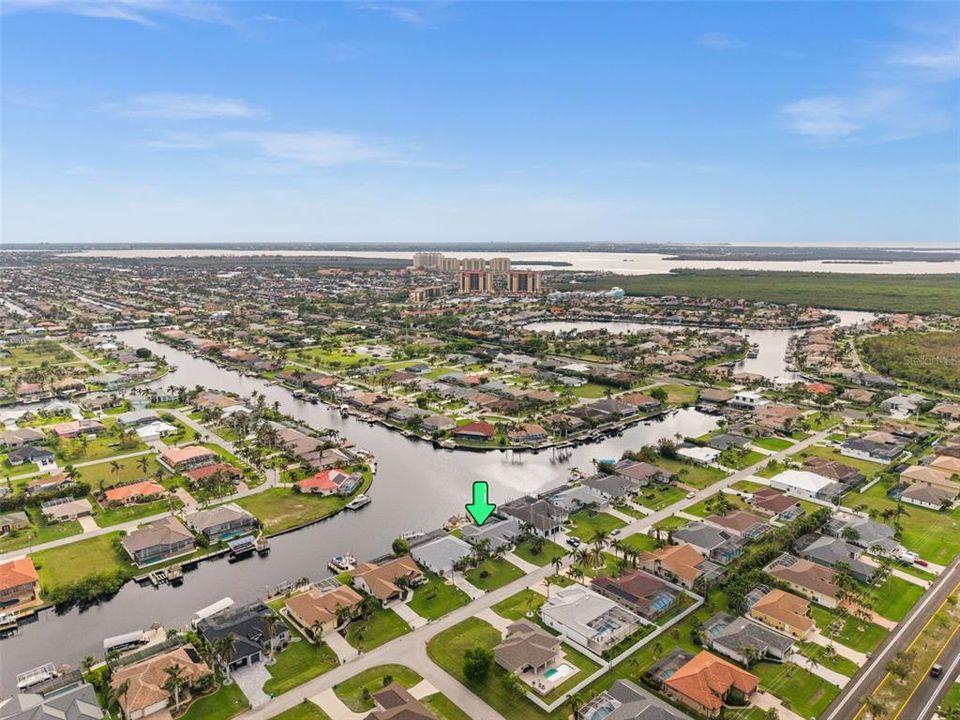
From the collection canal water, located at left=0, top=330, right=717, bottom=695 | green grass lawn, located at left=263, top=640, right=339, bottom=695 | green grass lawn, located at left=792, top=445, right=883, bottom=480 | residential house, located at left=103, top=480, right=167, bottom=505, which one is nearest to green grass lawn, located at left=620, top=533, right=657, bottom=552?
canal water, located at left=0, top=330, right=717, bottom=695

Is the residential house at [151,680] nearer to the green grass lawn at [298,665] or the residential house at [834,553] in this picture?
the green grass lawn at [298,665]

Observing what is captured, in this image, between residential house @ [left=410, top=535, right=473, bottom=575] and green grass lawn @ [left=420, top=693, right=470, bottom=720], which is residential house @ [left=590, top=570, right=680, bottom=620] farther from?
green grass lawn @ [left=420, top=693, right=470, bottom=720]

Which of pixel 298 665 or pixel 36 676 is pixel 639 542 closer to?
pixel 298 665

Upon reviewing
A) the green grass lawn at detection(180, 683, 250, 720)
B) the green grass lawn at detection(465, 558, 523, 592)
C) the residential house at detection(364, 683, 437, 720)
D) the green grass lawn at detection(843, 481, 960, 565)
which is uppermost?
the green grass lawn at detection(843, 481, 960, 565)

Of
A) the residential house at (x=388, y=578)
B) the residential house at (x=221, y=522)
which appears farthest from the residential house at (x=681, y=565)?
the residential house at (x=221, y=522)

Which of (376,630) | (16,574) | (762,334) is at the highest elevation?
(762,334)

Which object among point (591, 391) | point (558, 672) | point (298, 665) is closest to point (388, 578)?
point (298, 665)
